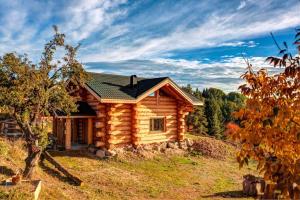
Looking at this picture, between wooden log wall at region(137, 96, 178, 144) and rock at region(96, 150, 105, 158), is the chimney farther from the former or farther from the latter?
rock at region(96, 150, 105, 158)

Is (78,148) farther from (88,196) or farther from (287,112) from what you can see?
(287,112)

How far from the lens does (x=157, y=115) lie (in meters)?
24.4

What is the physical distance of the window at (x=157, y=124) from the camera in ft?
79.5

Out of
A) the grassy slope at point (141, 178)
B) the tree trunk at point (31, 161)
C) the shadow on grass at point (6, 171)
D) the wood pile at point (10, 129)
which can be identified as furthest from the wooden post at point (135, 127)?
the shadow on grass at point (6, 171)

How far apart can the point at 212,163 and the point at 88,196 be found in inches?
475

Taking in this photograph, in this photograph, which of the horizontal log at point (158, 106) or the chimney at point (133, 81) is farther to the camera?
the chimney at point (133, 81)

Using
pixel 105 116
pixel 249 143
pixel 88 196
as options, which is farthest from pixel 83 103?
pixel 249 143

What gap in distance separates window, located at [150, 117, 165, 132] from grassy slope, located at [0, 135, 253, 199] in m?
2.50

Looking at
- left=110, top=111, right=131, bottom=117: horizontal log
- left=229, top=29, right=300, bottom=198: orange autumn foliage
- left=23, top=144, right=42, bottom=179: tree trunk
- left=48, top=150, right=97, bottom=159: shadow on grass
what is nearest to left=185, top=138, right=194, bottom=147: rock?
left=110, top=111, right=131, bottom=117: horizontal log

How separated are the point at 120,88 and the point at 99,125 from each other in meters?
3.37

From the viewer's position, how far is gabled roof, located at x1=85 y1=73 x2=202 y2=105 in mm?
20938

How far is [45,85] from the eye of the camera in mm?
13828

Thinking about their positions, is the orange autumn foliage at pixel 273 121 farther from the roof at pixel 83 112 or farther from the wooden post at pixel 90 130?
the wooden post at pixel 90 130

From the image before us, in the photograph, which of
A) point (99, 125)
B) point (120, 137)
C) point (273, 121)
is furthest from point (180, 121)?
point (273, 121)
